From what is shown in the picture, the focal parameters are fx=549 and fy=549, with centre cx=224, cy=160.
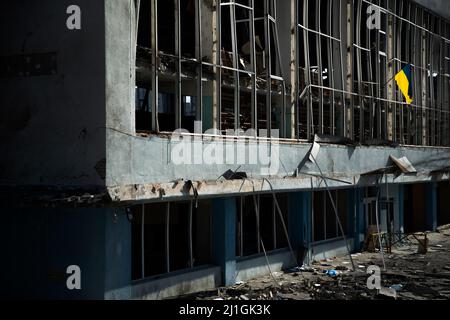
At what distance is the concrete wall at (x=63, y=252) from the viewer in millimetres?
10711

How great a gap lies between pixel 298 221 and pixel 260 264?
7.82 ft

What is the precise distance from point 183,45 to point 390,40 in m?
11.0

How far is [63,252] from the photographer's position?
1088cm

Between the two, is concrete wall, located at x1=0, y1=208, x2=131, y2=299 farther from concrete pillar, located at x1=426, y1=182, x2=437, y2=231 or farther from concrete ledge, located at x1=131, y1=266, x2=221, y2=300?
concrete pillar, located at x1=426, y1=182, x2=437, y2=231

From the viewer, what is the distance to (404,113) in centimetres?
2294

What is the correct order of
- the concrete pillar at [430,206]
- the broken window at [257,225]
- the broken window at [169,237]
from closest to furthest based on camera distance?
1. the broken window at [169,237]
2. the broken window at [257,225]
3. the concrete pillar at [430,206]

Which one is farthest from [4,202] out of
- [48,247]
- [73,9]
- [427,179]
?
[427,179]

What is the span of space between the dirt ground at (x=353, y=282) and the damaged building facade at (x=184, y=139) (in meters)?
0.60

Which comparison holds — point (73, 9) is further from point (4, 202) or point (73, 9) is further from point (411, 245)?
point (411, 245)

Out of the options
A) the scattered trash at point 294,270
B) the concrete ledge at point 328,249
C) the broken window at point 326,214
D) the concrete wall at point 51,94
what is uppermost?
the concrete wall at point 51,94

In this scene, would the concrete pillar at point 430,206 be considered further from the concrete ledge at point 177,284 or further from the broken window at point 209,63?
the concrete ledge at point 177,284

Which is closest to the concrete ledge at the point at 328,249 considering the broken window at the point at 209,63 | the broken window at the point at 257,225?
the broken window at the point at 257,225

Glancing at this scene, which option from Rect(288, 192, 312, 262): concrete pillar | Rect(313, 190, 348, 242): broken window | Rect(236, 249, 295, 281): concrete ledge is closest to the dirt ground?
Rect(236, 249, 295, 281): concrete ledge

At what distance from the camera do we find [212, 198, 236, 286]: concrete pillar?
46.1 ft
